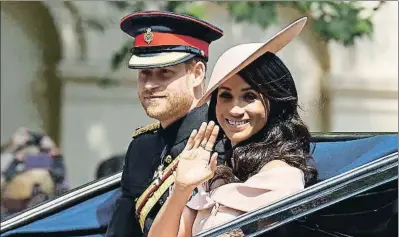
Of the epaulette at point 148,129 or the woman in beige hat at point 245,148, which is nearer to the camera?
the woman in beige hat at point 245,148

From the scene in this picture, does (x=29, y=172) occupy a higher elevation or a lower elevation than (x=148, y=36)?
lower

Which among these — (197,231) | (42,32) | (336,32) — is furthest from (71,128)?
(197,231)

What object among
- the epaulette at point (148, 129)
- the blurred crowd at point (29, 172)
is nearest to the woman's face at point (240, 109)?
the epaulette at point (148, 129)

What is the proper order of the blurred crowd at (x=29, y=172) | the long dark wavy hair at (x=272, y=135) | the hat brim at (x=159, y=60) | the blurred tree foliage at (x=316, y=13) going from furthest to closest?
1. the blurred tree foliage at (x=316, y=13)
2. the blurred crowd at (x=29, y=172)
3. the hat brim at (x=159, y=60)
4. the long dark wavy hair at (x=272, y=135)

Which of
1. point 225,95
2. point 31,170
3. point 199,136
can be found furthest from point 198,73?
point 31,170

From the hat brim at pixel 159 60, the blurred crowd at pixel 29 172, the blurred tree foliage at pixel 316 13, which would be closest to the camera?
the hat brim at pixel 159 60

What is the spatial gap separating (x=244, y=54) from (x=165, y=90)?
0.93 ft

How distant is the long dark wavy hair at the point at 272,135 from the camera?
1985 mm

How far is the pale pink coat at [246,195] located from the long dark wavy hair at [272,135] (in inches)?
1.9

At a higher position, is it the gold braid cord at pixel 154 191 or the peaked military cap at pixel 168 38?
the peaked military cap at pixel 168 38

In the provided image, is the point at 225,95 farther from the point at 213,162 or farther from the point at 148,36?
the point at 148,36

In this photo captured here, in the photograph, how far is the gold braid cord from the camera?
221 cm

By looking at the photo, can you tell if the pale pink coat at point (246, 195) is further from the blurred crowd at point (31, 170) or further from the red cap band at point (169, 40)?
the blurred crowd at point (31, 170)

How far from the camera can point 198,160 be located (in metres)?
1.88
